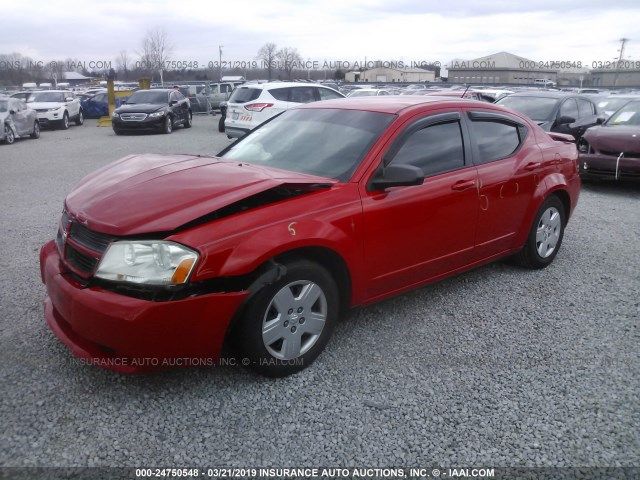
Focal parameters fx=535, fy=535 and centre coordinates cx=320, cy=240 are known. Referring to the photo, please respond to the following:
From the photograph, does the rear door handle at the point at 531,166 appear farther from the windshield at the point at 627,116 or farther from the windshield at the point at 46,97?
the windshield at the point at 46,97

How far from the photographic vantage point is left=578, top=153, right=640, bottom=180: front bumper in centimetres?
841

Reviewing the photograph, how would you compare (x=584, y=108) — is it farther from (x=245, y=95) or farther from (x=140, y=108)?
(x=140, y=108)

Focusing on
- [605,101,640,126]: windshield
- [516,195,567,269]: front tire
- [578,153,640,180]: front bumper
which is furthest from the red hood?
[605,101,640,126]: windshield

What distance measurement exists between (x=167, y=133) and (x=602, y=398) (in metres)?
18.2

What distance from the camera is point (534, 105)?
35.7 feet

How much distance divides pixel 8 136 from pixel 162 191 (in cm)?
1555

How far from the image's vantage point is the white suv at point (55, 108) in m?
20.7

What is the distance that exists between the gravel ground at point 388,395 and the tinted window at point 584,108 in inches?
308

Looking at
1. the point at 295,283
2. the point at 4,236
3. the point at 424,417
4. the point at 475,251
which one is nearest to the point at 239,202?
the point at 295,283

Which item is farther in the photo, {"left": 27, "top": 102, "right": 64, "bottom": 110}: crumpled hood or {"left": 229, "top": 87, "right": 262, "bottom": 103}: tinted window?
{"left": 27, "top": 102, "right": 64, "bottom": 110}: crumpled hood

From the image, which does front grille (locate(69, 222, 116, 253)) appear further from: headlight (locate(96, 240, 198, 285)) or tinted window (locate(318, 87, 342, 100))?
tinted window (locate(318, 87, 342, 100))

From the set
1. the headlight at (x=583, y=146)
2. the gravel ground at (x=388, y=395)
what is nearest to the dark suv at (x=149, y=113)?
the headlight at (x=583, y=146)

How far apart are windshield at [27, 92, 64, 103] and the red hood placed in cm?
2106

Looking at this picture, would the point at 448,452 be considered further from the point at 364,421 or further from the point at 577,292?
the point at 577,292
